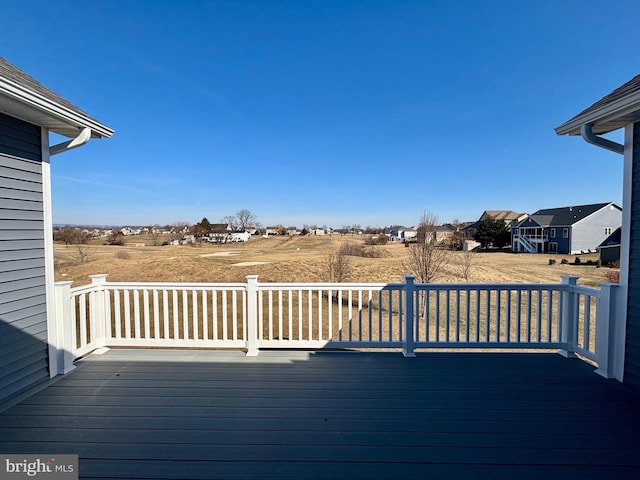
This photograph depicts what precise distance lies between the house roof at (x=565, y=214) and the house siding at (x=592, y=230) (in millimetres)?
406

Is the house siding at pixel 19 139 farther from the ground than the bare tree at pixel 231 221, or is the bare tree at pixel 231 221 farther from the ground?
the bare tree at pixel 231 221

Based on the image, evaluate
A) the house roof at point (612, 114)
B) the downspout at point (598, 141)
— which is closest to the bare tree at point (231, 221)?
the house roof at point (612, 114)

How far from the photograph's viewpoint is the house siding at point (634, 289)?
2.52 metres

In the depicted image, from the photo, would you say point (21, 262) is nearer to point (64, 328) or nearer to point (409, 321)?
point (64, 328)

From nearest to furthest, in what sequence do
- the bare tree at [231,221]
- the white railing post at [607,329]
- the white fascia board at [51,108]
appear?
the white fascia board at [51,108] → the white railing post at [607,329] → the bare tree at [231,221]

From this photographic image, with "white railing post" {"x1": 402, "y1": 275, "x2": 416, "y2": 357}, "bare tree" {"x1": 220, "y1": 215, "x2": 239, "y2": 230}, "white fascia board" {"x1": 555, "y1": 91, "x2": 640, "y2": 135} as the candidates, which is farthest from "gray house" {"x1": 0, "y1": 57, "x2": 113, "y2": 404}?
"bare tree" {"x1": 220, "y1": 215, "x2": 239, "y2": 230}

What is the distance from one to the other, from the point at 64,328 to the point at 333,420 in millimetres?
2857

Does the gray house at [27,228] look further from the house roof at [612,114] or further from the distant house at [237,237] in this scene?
the distant house at [237,237]

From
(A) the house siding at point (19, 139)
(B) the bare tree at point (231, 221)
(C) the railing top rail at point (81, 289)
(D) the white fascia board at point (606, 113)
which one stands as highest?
(B) the bare tree at point (231, 221)

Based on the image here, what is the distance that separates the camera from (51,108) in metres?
2.37

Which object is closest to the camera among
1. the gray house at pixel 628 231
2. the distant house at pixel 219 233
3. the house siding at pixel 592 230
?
the gray house at pixel 628 231

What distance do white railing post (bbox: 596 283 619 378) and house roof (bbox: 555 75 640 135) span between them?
59.4 inches

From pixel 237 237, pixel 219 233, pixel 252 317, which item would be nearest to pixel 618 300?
pixel 252 317

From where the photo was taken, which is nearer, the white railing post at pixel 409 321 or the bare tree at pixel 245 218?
the white railing post at pixel 409 321
